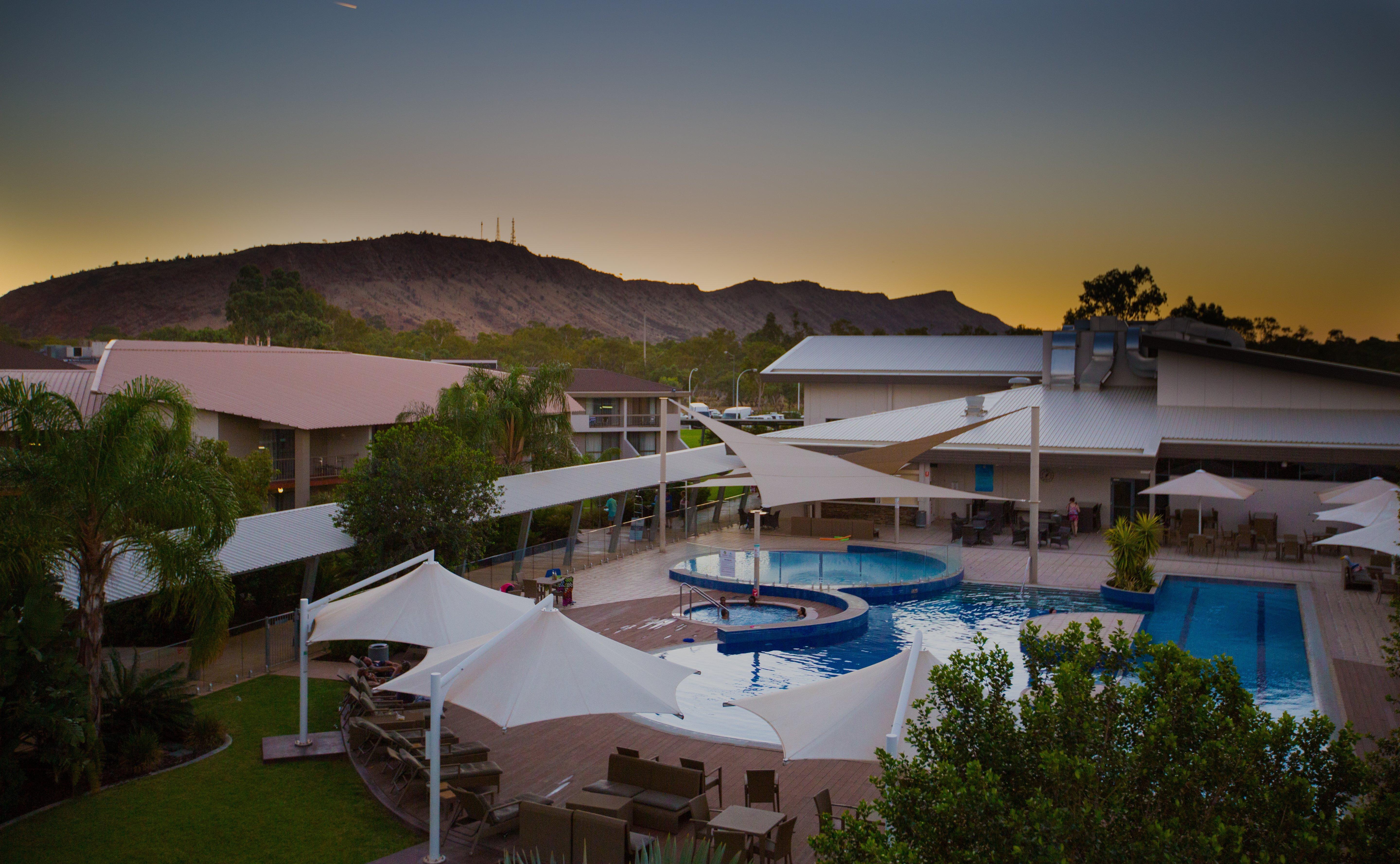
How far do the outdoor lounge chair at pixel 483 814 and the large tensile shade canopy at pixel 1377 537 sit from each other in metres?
15.7

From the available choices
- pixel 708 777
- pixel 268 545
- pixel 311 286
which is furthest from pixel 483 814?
pixel 311 286

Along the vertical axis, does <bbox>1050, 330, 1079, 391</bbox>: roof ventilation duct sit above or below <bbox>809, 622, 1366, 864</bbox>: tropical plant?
above

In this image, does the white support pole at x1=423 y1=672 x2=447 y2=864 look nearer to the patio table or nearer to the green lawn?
the green lawn

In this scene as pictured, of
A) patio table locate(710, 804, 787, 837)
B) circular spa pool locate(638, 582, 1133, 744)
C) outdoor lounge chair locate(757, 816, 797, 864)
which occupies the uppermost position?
patio table locate(710, 804, 787, 837)

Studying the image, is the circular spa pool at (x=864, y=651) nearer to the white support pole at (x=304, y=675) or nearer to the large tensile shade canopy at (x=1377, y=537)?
the large tensile shade canopy at (x=1377, y=537)

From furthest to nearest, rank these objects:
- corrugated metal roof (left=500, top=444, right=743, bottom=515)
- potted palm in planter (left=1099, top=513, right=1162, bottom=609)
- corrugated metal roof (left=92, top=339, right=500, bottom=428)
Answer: corrugated metal roof (left=92, top=339, right=500, bottom=428), corrugated metal roof (left=500, top=444, right=743, bottom=515), potted palm in planter (left=1099, top=513, right=1162, bottom=609)

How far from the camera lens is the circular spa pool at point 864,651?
44.5ft

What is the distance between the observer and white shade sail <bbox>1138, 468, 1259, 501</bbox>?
24.7 metres

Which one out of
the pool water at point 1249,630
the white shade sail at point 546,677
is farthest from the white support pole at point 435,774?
the pool water at point 1249,630

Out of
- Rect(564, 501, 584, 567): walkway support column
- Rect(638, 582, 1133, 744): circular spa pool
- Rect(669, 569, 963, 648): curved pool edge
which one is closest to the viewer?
Rect(638, 582, 1133, 744): circular spa pool

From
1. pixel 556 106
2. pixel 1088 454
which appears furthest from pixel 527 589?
pixel 556 106

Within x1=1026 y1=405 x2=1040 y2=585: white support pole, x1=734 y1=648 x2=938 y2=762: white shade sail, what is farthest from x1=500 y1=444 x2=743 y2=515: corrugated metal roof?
x1=734 y1=648 x2=938 y2=762: white shade sail

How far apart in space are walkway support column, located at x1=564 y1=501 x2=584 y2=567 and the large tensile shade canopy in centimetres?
1625

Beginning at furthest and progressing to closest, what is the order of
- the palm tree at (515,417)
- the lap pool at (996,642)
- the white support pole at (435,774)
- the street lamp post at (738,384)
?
the street lamp post at (738,384) < the palm tree at (515,417) < the lap pool at (996,642) < the white support pole at (435,774)
